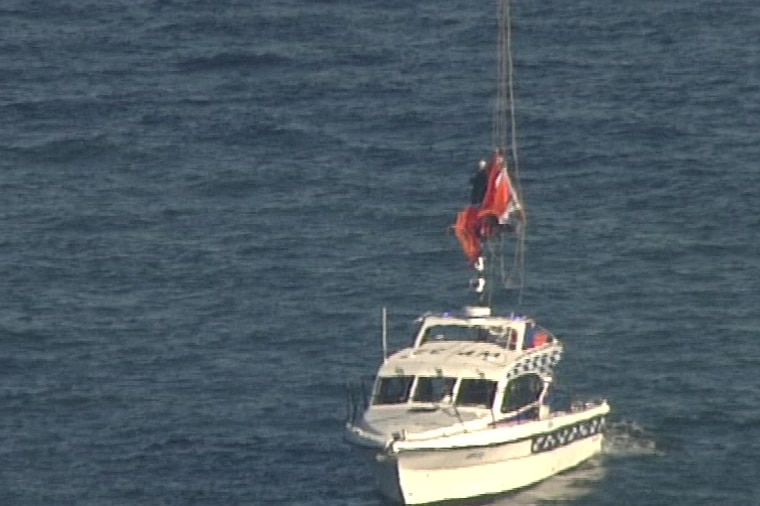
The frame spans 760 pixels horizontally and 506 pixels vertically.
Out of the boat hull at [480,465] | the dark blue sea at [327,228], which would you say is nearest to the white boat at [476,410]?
the boat hull at [480,465]

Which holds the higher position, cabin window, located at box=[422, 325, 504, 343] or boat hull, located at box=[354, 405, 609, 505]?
cabin window, located at box=[422, 325, 504, 343]

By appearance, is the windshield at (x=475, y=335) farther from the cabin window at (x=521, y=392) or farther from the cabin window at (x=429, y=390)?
the cabin window at (x=429, y=390)

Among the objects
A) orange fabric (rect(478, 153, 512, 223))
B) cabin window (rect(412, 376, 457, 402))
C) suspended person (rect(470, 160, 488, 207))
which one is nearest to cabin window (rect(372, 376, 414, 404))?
cabin window (rect(412, 376, 457, 402))

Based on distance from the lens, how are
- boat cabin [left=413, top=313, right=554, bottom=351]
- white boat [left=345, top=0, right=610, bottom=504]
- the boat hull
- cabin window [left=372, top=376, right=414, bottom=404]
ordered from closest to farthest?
the boat hull, white boat [left=345, top=0, right=610, bottom=504], cabin window [left=372, top=376, right=414, bottom=404], boat cabin [left=413, top=313, right=554, bottom=351]

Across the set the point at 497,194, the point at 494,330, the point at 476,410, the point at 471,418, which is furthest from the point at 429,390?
Result: the point at 497,194

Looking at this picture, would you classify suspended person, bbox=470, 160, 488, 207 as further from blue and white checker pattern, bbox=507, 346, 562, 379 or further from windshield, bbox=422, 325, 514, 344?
blue and white checker pattern, bbox=507, 346, 562, 379
